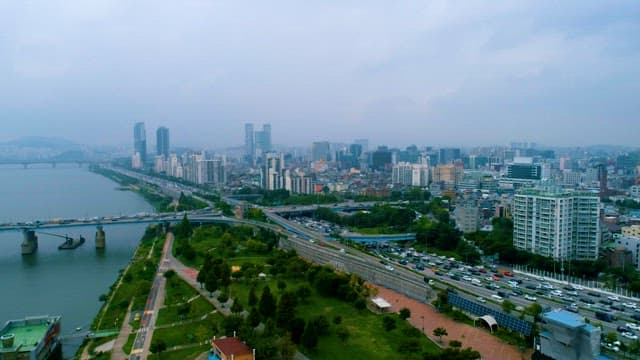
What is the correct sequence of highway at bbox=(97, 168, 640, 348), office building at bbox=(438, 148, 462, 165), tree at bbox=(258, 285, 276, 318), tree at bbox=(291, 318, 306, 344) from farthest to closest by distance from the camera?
office building at bbox=(438, 148, 462, 165) < highway at bbox=(97, 168, 640, 348) < tree at bbox=(258, 285, 276, 318) < tree at bbox=(291, 318, 306, 344)

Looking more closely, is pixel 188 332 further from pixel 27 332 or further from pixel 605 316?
pixel 605 316

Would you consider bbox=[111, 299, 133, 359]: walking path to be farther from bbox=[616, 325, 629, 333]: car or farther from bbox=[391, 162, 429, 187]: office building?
bbox=[391, 162, 429, 187]: office building

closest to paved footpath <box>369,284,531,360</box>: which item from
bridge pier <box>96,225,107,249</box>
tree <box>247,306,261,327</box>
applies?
tree <box>247,306,261,327</box>

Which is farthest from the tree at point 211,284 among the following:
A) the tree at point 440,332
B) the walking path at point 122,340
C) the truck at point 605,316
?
the truck at point 605,316

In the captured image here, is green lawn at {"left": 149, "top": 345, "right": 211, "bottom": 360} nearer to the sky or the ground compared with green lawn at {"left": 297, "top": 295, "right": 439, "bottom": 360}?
nearer to the ground

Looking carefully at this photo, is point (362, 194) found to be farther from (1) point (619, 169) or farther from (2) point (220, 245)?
(1) point (619, 169)

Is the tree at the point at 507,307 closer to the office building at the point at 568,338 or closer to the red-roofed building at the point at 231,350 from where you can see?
the office building at the point at 568,338

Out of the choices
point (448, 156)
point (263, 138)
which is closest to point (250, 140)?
point (263, 138)
